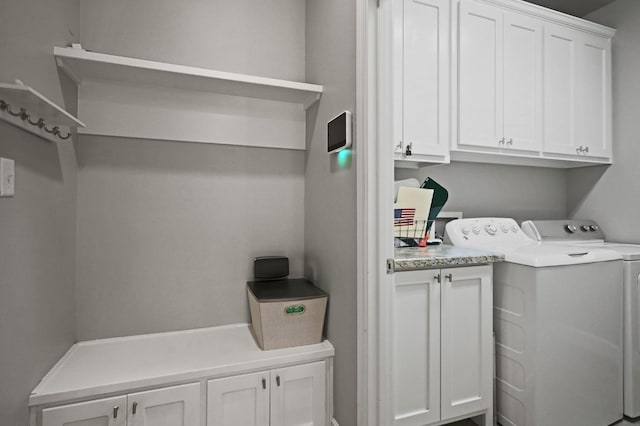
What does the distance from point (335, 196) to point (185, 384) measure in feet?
3.59

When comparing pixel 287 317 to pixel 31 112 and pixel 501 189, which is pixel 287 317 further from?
pixel 501 189

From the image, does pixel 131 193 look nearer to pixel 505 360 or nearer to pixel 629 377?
pixel 505 360

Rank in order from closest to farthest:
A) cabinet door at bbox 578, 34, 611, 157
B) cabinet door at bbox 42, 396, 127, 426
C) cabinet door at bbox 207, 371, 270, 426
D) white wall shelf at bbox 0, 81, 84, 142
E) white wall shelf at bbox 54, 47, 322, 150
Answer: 1. white wall shelf at bbox 0, 81, 84, 142
2. cabinet door at bbox 42, 396, 127, 426
3. cabinet door at bbox 207, 371, 270, 426
4. white wall shelf at bbox 54, 47, 322, 150
5. cabinet door at bbox 578, 34, 611, 157

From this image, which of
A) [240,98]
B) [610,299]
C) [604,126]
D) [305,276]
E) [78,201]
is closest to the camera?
[78,201]

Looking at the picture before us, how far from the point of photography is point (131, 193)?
1752 millimetres

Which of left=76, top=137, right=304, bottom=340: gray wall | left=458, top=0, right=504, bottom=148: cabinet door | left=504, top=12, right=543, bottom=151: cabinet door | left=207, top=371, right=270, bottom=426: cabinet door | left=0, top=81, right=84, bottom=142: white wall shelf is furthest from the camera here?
left=504, top=12, right=543, bottom=151: cabinet door

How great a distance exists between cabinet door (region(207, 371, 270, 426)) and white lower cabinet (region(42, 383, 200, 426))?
7cm

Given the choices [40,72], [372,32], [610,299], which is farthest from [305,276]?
[610,299]

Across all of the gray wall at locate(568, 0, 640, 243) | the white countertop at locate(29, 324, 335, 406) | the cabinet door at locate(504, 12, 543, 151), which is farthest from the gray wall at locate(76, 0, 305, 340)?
the gray wall at locate(568, 0, 640, 243)

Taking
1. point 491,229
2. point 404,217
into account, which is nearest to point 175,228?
point 404,217

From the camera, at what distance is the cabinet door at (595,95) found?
94.7 inches

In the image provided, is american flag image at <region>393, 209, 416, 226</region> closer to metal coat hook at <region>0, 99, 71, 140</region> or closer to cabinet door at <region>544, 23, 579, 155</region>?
cabinet door at <region>544, 23, 579, 155</region>

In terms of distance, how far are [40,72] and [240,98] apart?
36.5 inches

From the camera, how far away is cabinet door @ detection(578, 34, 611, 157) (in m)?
2.41
